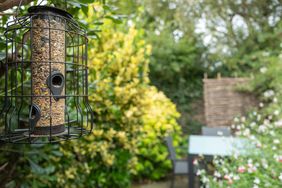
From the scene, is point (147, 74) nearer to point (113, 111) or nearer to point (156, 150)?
point (113, 111)

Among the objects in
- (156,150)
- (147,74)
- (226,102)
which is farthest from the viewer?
(226,102)

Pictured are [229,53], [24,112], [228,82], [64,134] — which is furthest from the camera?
[229,53]

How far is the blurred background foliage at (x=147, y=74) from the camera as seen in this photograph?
1.63 meters

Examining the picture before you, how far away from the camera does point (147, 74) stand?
2.54 meters

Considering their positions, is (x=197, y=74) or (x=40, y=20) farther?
(x=197, y=74)

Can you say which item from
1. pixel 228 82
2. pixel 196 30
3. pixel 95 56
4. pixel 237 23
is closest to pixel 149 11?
pixel 196 30

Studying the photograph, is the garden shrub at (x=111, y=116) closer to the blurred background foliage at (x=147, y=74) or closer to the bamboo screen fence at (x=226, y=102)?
the blurred background foliage at (x=147, y=74)

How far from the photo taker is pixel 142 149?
3920 mm

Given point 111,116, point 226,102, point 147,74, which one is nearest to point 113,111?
point 111,116

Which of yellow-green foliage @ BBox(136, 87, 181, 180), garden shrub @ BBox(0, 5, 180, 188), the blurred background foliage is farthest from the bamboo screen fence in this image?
garden shrub @ BBox(0, 5, 180, 188)

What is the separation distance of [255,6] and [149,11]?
2.43 m

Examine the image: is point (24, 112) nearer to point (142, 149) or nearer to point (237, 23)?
point (142, 149)

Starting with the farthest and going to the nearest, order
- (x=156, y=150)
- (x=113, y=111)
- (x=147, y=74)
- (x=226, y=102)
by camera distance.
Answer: (x=226, y=102) < (x=156, y=150) < (x=147, y=74) < (x=113, y=111)

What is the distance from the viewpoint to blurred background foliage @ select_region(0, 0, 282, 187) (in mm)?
1630
